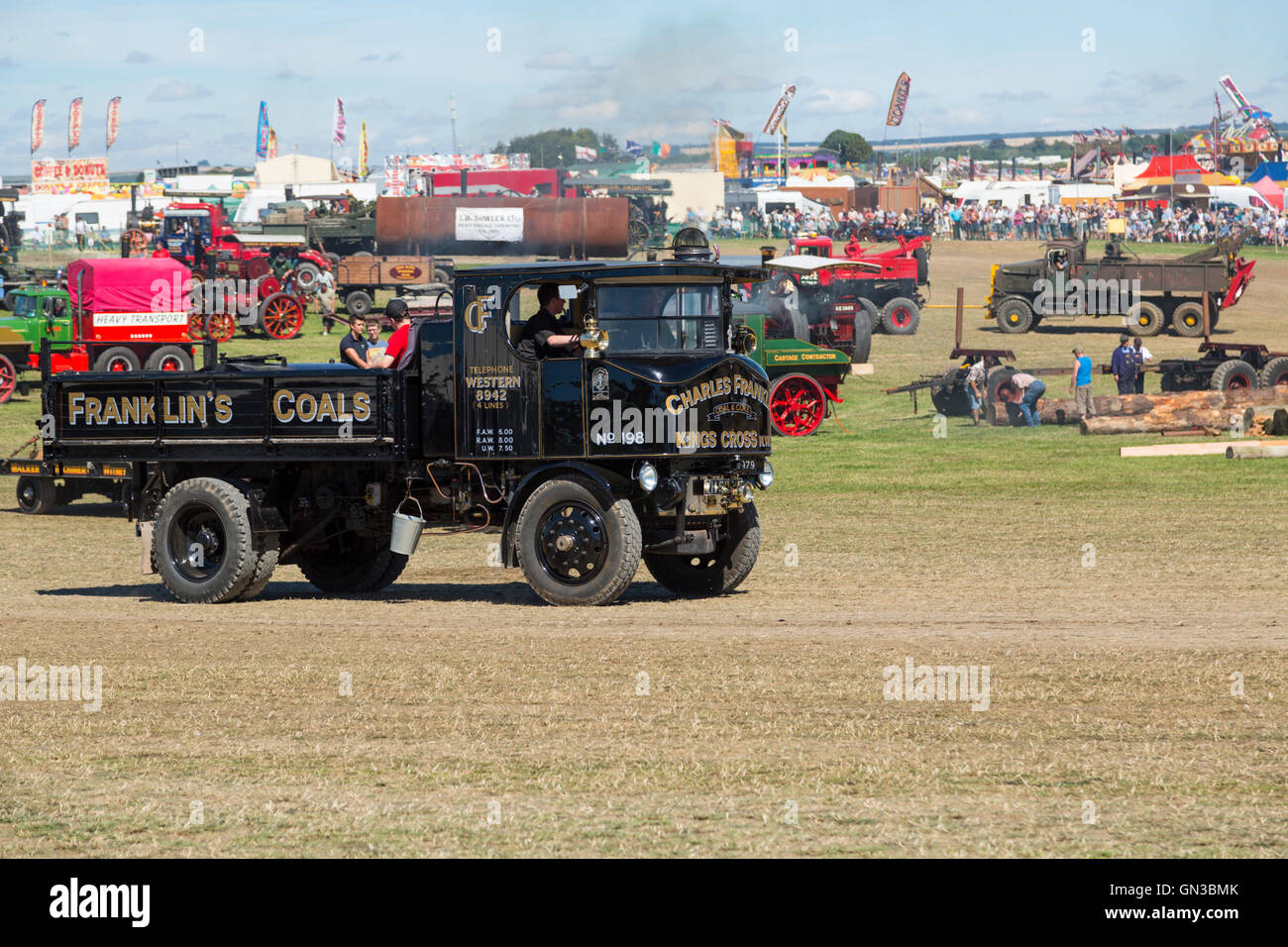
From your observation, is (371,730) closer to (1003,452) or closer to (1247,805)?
(1247,805)

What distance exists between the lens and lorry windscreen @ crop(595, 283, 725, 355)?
10.7m

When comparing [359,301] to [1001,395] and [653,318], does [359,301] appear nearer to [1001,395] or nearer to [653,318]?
[1001,395]

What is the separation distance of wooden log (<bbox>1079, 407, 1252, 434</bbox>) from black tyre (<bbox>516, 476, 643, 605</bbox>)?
46.2ft

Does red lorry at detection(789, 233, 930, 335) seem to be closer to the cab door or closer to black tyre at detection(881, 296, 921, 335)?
black tyre at detection(881, 296, 921, 335)

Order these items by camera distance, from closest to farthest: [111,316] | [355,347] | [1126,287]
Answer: [355,347]
[111,316]
[1126,287]

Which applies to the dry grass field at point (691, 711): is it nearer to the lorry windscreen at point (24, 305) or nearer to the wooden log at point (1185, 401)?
the wooden log at point (1185, 401)

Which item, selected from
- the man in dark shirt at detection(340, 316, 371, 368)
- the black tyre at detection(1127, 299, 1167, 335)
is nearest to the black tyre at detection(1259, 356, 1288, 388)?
the black tyre at detection(1127, 299, 1167, 335)

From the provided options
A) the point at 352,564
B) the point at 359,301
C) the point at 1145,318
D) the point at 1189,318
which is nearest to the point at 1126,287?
the point at 1145,318

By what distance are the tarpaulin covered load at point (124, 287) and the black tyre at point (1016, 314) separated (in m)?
19.4

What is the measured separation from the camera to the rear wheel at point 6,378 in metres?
27.4

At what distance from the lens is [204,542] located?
11750mm

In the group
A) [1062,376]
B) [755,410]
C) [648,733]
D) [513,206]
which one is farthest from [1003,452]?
[513,206]

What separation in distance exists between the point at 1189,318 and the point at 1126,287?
1743mm

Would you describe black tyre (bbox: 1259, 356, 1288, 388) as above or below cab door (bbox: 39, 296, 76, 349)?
below
